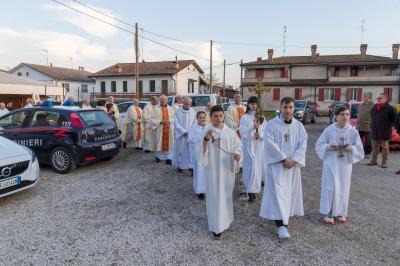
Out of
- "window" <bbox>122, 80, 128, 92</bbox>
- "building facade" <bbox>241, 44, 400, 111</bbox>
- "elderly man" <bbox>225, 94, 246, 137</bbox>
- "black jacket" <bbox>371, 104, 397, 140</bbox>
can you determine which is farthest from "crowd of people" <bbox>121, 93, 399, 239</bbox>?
"window" <bbox>122, 80, 128, 92</bbox>

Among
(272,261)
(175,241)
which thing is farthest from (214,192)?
(272,261)

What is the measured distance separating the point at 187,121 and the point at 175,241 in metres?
3.76

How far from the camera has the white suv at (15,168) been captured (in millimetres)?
4637

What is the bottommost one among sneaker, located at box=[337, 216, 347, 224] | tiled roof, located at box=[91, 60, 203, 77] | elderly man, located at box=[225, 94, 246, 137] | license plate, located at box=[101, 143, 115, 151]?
sneaker, located at box=[337, 216, 347, 224]

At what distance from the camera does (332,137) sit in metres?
4.17

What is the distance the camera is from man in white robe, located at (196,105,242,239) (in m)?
3.64

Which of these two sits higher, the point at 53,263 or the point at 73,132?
the point at 73,132

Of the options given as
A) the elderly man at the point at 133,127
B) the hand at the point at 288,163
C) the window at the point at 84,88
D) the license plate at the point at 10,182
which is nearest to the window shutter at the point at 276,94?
the elderly man at the point at 133,127

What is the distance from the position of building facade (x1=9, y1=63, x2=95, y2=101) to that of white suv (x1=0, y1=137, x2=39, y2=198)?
41.3 meters

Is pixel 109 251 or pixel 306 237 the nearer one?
pixel 109 251

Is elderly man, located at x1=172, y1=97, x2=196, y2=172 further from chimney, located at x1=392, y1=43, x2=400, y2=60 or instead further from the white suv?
chimney, located at x1=392, y1=43, x2=400, y2=60

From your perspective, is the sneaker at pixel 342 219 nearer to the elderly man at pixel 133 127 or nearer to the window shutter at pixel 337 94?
the elderly man at pixel 133 127

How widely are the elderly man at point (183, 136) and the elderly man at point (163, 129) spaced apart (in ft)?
3.29

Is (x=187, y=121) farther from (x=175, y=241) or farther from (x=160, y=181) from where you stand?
(x=175, y=241)
